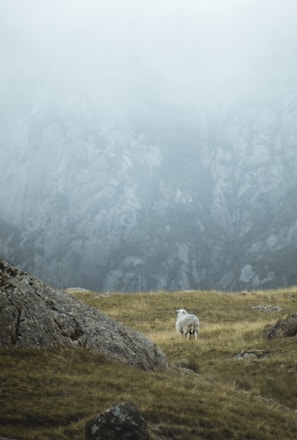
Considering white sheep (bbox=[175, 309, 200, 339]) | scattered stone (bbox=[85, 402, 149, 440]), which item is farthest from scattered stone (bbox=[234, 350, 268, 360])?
scattered stone (bbox=[85, 402, 149, 440])

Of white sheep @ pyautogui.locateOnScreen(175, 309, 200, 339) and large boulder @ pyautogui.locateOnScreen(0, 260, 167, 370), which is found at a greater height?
white sheep @ pyautogui.locateOnScreen(175, 309, 200, 339)

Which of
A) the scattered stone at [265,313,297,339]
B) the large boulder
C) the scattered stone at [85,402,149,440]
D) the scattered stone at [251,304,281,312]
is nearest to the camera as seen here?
the scattered stone at [85,402,149,440]

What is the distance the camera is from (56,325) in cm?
1475

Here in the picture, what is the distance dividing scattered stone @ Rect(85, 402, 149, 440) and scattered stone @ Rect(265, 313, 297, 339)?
17986mm

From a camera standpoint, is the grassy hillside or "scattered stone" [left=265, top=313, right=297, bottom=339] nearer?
the grassy hillside

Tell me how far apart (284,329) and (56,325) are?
14714 mm

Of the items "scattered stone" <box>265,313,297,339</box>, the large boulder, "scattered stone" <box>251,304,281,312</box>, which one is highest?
"scattered stone" <box>251,304,281,312</box>

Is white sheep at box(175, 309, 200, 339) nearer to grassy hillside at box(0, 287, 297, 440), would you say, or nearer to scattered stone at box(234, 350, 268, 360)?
scattered stone at box(234, 350, 268, 360)

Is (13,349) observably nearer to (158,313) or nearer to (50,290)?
(50,290)

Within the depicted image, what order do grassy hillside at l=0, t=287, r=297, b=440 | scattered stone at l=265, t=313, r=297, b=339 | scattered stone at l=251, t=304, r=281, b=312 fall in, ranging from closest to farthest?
grassy hillside at l=0, t=287, r=297, b=440 < scattered stone at l=265, t=313, r=297, b=339 < scattered stone at l=251, t=304, r=281, b=312

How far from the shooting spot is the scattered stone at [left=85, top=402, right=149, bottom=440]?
871 centimetres

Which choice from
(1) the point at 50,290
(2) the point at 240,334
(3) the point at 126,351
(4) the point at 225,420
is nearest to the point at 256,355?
(2) the point at 240,334

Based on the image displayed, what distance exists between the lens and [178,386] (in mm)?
13219

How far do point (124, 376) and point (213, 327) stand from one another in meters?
20.0
